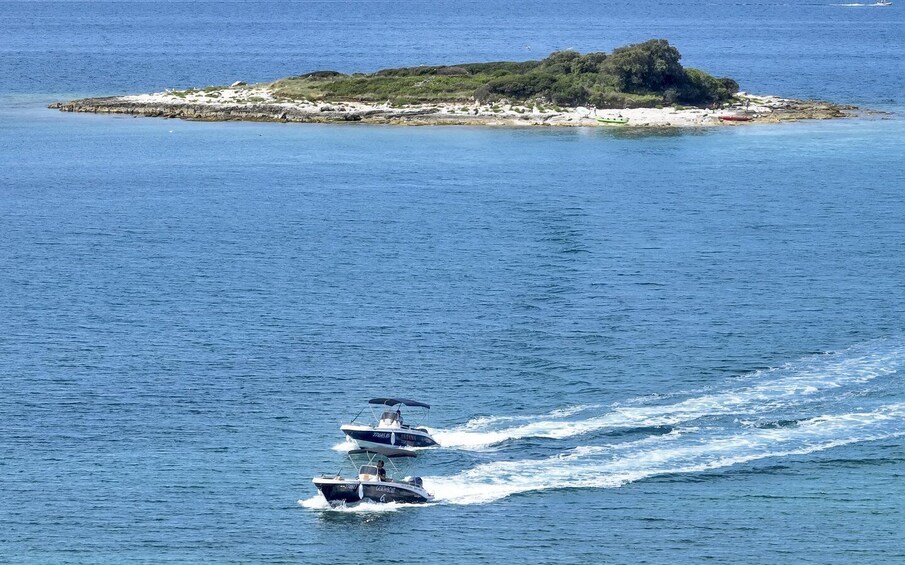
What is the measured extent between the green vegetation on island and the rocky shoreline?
2.16 meters

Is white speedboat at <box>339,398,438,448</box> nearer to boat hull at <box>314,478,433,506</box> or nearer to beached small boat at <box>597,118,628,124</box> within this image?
boat hull at <box>314,478,433,506</box>

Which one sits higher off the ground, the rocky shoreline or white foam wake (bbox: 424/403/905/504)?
the rocky shoreline

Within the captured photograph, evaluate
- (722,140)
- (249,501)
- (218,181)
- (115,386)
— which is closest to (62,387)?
(115,386)

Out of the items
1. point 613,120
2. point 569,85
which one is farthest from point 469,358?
point 569,85

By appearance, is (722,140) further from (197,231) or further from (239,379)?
(239,379)

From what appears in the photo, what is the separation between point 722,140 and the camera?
15825cm

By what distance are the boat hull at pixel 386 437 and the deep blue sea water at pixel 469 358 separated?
1295 mm

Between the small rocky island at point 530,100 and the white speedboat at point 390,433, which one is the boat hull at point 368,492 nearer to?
the white speedboat at point 390,433

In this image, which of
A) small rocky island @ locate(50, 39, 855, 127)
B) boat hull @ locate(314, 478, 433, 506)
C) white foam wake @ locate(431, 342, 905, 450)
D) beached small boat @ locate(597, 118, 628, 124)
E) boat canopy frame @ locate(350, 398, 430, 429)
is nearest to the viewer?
boat hull @ locate(314, 478, 433, 506)

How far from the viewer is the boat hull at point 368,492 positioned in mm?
60438

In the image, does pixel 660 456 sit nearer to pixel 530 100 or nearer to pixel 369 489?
pixel 369 489

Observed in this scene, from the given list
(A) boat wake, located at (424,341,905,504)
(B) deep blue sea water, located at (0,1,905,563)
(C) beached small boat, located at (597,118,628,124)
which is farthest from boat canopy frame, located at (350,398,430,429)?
(C) beached small boat, located at (597,118,628,124)

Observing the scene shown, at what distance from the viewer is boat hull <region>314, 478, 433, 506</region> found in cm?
6044

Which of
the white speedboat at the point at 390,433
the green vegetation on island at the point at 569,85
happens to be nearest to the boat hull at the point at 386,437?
the white speedboat at the point at 390,433
